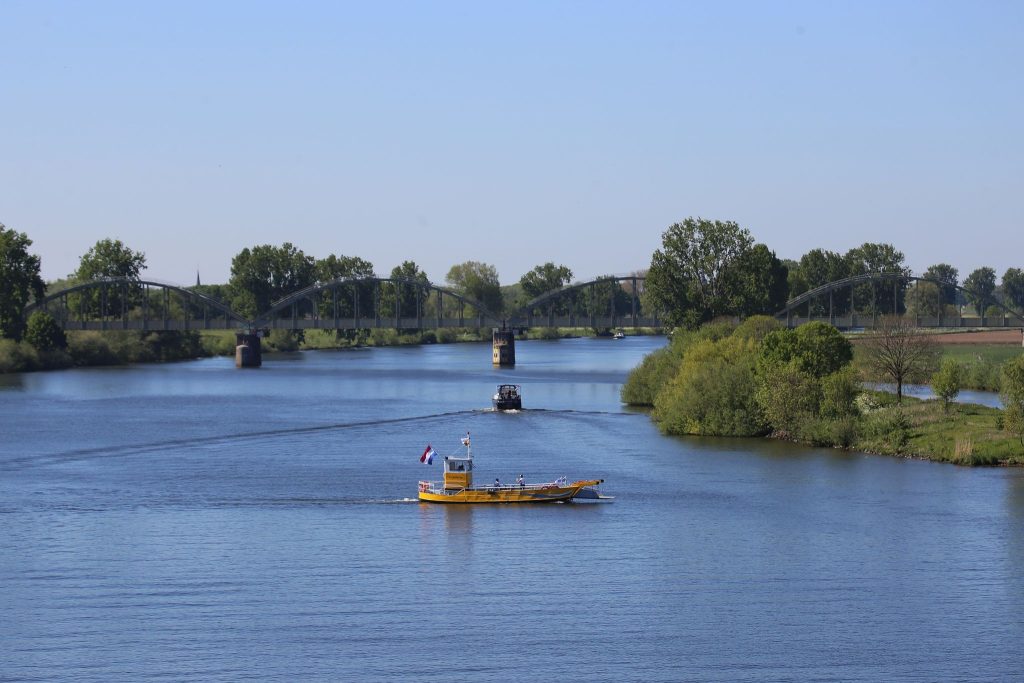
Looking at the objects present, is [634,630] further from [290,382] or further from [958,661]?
[290,382]

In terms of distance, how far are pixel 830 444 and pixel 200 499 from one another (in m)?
37.3

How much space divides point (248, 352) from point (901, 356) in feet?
385

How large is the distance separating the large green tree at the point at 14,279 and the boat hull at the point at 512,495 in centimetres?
12437

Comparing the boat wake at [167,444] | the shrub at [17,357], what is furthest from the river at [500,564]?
the shrub at [17,357]

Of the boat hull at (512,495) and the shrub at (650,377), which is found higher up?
the shrub at (650,377)

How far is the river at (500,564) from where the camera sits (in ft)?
137

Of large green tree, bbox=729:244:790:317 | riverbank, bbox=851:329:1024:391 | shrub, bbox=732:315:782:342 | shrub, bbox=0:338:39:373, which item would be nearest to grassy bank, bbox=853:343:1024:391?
riverbank, bbox=851:329:1024:391

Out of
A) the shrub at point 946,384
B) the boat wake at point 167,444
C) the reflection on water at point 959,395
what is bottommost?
the boat wake at point 167,444

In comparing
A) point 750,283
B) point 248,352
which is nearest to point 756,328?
point 750,283

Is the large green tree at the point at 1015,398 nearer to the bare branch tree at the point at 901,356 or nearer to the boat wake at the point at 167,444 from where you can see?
the bare branch tree at the point at 901,356

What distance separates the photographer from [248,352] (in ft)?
639

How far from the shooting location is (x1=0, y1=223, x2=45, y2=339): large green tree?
576ft

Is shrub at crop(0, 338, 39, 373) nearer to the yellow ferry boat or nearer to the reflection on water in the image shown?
the reflection on water

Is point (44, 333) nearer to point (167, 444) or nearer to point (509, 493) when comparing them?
point (167, 444)
